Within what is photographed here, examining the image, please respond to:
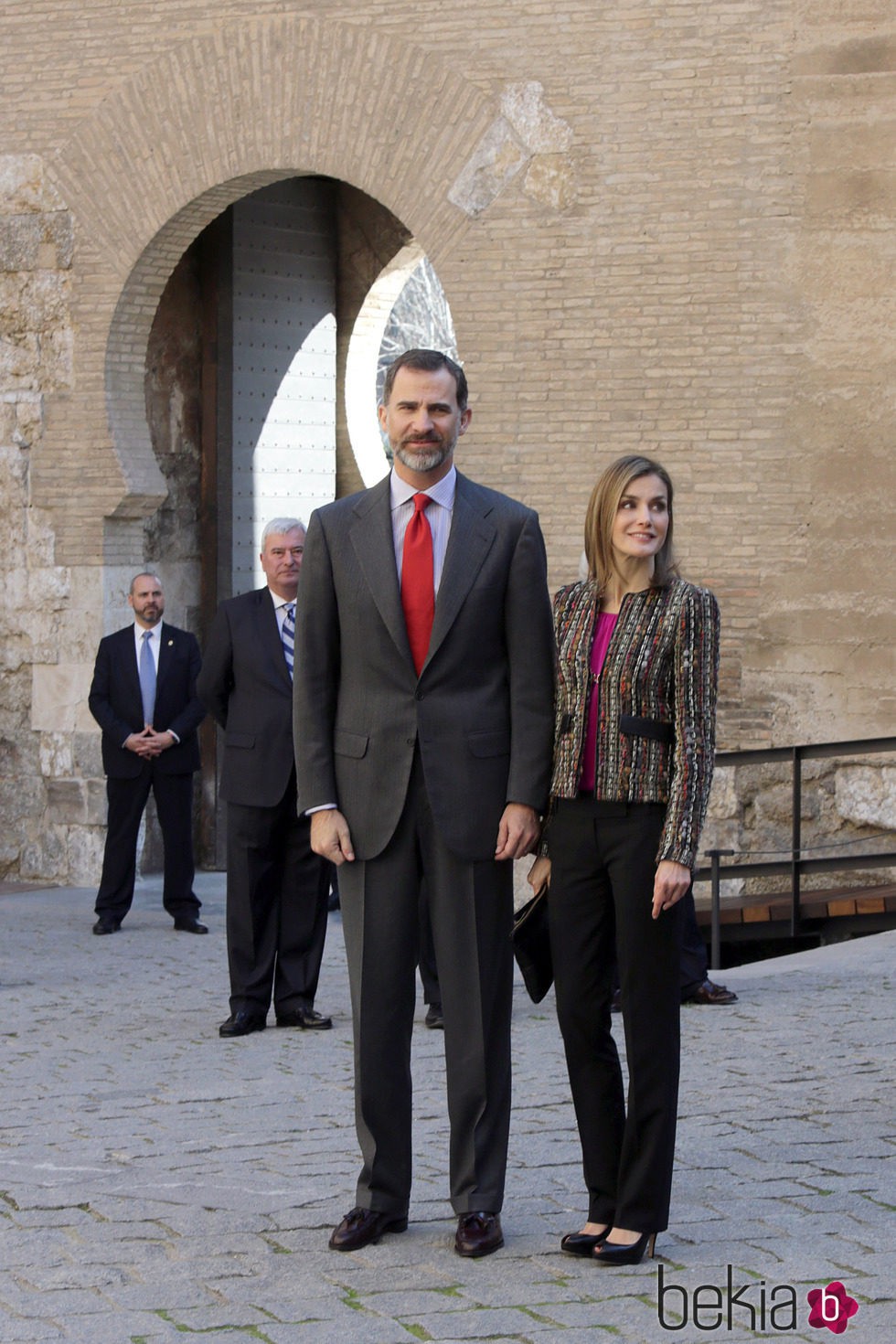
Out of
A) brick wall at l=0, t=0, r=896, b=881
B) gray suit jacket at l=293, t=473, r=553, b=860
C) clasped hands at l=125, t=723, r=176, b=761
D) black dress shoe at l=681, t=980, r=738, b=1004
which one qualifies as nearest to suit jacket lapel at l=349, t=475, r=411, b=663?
gray suit jacket at l=293, t=473, r=553, b=860

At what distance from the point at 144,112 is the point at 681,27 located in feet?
10.4

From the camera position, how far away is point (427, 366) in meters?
4.32

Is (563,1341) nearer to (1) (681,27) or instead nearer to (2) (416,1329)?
(2) (416,1329)

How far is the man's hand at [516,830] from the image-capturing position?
4.26m

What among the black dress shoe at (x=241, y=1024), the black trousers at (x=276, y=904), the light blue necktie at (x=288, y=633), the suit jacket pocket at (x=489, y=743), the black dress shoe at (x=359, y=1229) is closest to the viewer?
the black dress shoe at (x=359, y=1229)

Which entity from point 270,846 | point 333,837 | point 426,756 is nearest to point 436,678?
point 426,756

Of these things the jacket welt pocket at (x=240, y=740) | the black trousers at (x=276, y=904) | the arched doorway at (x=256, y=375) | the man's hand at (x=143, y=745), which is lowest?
the black trousers at (x=276, y=904)

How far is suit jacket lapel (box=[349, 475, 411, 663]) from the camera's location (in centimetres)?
434

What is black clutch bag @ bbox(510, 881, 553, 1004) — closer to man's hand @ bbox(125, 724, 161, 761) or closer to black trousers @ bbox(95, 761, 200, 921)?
black trousers @ bbox(95, 761, 200, 921)

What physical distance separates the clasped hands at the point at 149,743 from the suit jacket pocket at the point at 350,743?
19.6 ft

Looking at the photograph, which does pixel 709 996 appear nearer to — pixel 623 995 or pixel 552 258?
pixel 623 995

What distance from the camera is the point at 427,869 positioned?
437 centimetres

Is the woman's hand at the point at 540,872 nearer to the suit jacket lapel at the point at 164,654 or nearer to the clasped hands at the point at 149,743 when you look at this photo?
the clasped hands at the point at 149,743

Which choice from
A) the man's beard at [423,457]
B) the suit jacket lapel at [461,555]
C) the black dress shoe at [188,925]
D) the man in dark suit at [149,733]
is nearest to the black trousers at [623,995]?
the suit jacket lapel at [461,555]
